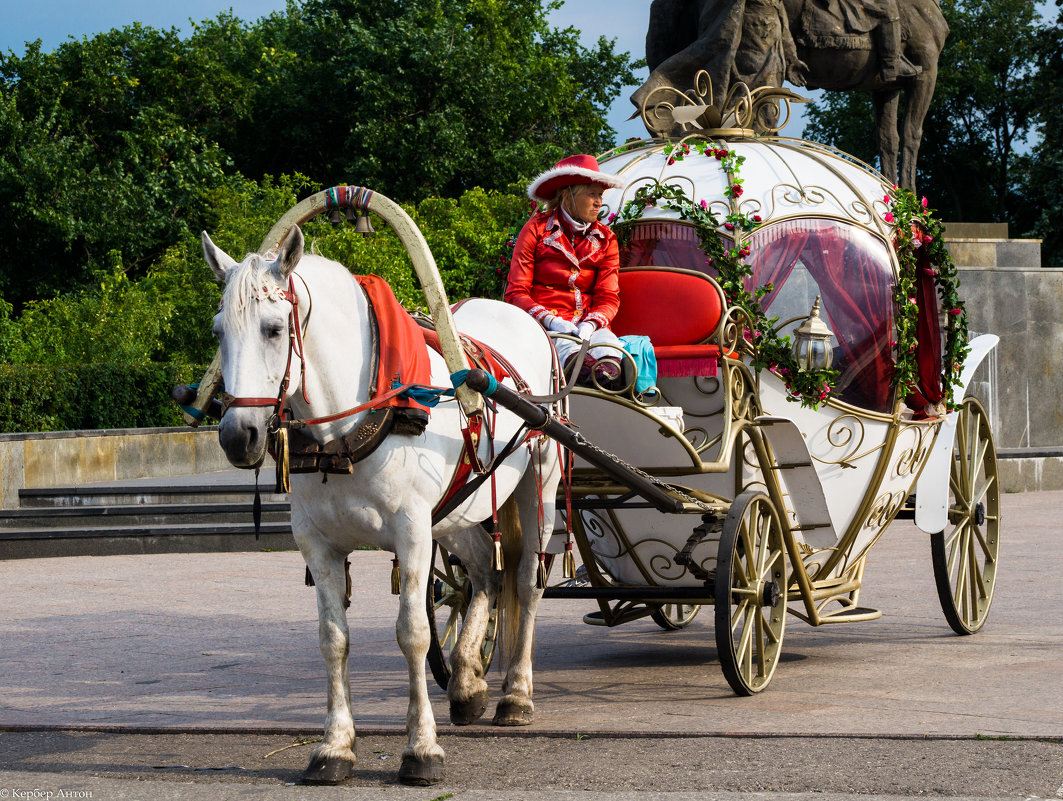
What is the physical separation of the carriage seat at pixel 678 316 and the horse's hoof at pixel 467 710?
1806 mm

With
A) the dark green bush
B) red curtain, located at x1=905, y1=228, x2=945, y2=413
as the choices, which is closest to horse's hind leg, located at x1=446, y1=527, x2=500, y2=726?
red curtain, located at x1=905, y1=228, x2=945, y2=413

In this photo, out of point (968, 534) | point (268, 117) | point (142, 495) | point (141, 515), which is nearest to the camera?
point (968, 534)

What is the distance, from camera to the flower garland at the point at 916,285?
23.9ft

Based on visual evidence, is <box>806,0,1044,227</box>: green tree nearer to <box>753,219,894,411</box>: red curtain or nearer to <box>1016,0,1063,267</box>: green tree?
<box>1016,0,1063,267</box>: green tree

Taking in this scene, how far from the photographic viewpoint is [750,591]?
20.9 feet

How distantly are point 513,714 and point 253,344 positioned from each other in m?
2.23

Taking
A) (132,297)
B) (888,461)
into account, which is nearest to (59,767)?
(888,461)

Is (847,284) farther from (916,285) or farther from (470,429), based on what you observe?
(470,429)

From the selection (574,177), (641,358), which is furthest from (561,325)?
(574,177)

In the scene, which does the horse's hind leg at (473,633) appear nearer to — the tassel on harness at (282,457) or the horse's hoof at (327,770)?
the horse's hoof at (327,770)

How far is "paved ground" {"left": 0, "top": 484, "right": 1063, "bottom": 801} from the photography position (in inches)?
192

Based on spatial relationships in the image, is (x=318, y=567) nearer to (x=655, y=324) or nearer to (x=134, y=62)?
(x=655, y=324)

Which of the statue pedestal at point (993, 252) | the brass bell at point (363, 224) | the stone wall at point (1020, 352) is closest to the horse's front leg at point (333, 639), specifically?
the brass bell at point (363, 224)

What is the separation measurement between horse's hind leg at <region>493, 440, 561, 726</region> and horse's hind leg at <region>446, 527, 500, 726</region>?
154 millimetres
